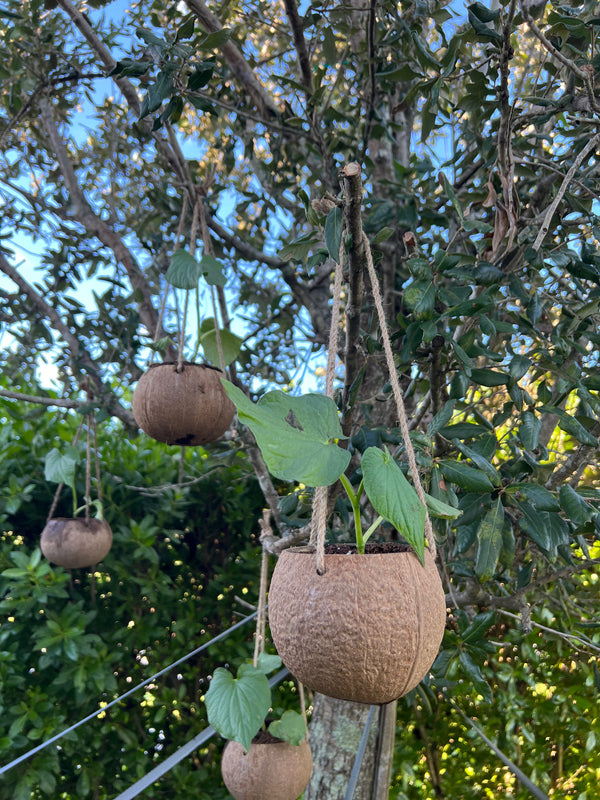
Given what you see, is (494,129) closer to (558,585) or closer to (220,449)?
(558,585)

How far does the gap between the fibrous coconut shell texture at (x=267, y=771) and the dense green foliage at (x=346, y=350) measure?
403mm

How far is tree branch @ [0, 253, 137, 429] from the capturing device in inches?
69.0

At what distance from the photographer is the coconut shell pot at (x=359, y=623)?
1.95ft

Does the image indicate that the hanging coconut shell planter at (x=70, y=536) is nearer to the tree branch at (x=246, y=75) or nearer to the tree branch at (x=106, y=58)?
the tree branch at (x=106, y=58)

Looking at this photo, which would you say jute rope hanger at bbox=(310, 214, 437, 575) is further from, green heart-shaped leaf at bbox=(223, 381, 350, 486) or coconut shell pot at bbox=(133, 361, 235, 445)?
coconut shell pot at bbox=(133, 361, 235, 445)

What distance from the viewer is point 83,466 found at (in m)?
2.05

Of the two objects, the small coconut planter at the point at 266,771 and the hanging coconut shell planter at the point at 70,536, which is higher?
the hanging coconut shell planter at the point at 70,536

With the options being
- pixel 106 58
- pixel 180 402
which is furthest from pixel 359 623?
pixel 106 58

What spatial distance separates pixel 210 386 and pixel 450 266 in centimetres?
51

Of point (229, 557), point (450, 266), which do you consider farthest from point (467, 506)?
point (229, 557)

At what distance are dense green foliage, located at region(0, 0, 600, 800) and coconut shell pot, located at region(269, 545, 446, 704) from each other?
33 cm

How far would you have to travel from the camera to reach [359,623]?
0.59 m

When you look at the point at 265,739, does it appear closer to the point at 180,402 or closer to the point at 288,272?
the point at 180,402

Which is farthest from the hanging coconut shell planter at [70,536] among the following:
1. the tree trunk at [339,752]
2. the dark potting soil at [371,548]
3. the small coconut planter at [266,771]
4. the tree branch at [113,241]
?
the dark potting soil at [371,548]
